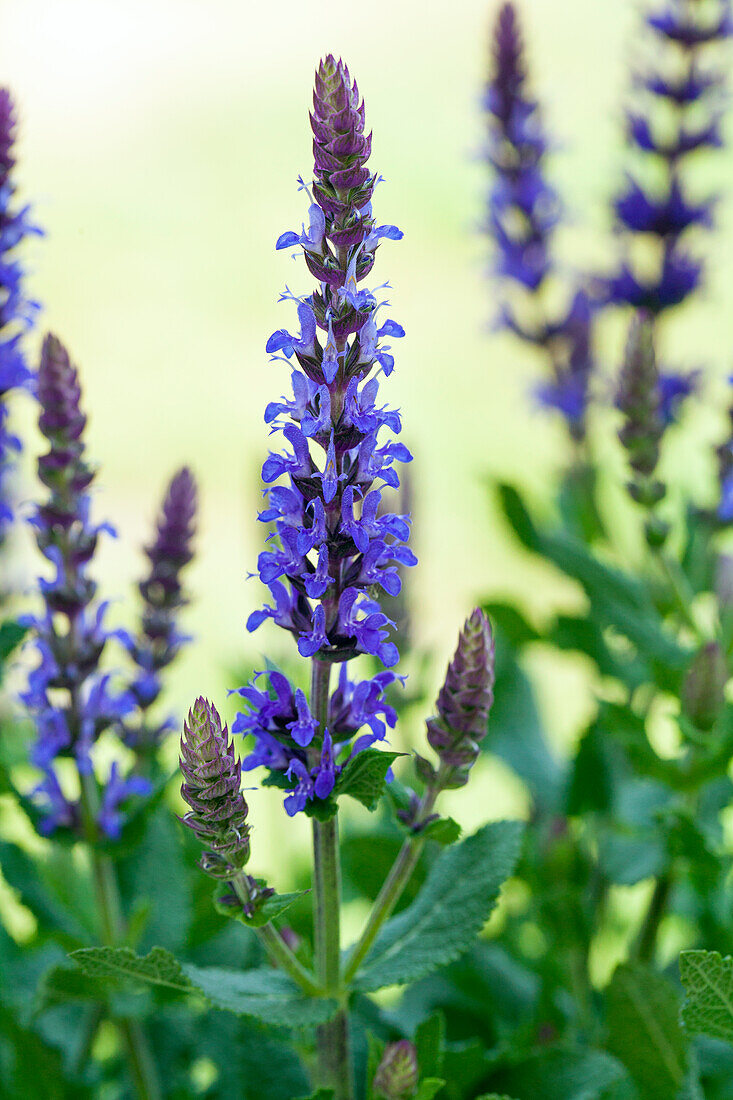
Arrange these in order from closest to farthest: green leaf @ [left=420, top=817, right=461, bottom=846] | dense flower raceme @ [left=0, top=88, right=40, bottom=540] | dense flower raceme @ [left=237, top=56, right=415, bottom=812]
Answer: dense flower raceme @ [left=237, top=56, right=415, bottom=812] → green leaf @ [left=420, top=817, right=461, bottom=846] → dense flower raceme @ [left=0, top=88, right=40, bottom=540]

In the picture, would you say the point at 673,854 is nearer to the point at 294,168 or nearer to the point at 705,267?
the point at 705,267

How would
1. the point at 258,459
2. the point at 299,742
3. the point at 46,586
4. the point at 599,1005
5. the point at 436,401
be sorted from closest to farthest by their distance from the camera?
the point at 299,742 → the point at 46,586 → the point at 599,1005 → the point at 258,459 → the point at 436,401

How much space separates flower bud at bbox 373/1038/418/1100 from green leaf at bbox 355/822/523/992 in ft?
0.17

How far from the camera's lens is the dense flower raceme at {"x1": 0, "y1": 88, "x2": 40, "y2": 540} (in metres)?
1.02

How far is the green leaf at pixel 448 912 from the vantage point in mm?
800

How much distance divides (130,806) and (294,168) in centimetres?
409

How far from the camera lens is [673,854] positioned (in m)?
1.15

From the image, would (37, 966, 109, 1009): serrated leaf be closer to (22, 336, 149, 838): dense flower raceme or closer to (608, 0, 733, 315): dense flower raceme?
(22, 336, 149, 838): dense flower raceme

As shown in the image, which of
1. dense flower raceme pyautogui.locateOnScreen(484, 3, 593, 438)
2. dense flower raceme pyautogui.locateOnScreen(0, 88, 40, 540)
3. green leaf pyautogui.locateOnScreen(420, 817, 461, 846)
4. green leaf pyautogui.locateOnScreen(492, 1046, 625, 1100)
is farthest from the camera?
dense flower raceme pyautogui.locateOnScreen(484, 3, 593, 438)

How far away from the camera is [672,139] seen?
1.74 metres

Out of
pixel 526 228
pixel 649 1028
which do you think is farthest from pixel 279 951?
pixel 526 228

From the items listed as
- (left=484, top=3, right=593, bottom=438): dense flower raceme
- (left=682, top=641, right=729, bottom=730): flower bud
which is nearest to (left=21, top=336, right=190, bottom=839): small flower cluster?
(left=682, top=641, right=729, bottom=730): flower bud

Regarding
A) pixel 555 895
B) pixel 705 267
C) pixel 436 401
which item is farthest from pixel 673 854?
pixel 436 401

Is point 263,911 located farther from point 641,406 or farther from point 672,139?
point 672,139
